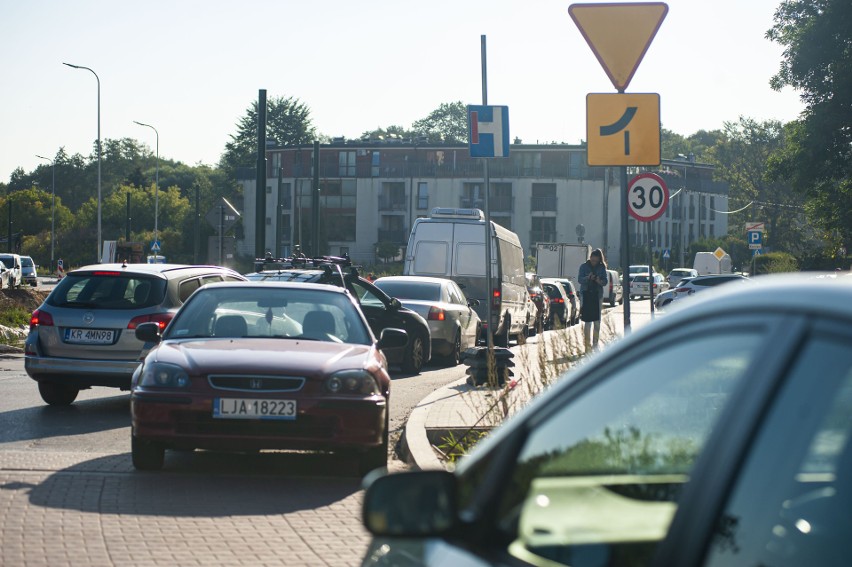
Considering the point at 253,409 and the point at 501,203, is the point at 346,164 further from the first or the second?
the point at 253,409

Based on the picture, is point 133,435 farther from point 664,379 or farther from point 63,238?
point 63,238

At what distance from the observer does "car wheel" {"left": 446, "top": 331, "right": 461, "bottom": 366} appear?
71.7 feet

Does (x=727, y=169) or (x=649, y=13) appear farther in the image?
(x=727, y=169)

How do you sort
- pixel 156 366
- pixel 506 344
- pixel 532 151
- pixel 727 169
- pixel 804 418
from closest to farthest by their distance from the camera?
pixel 804 418 → pixel 156 366 → pixel 506 344 → pixel 532 151 → pixel 727 169

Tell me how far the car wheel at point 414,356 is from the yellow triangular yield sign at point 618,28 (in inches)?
407

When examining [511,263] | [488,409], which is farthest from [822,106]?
[488,409]

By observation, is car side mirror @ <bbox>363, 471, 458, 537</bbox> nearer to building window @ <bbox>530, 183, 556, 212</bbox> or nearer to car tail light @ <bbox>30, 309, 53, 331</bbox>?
car tail light @ <bbox>30, 309, 53, 331</bbox>

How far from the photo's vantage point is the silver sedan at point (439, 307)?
21172mm

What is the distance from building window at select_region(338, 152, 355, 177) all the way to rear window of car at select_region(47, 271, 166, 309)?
95.4m

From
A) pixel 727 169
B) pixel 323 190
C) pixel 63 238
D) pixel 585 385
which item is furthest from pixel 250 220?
pixel 585 385

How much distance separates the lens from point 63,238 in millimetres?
118938

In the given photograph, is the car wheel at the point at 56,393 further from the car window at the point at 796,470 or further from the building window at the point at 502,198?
the building window at the point at 502,198

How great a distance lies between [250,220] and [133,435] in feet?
342

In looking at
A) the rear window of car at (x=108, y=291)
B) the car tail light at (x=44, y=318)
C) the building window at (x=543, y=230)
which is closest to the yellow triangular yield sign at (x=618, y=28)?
the rear window of car at (x=108, y=291)
